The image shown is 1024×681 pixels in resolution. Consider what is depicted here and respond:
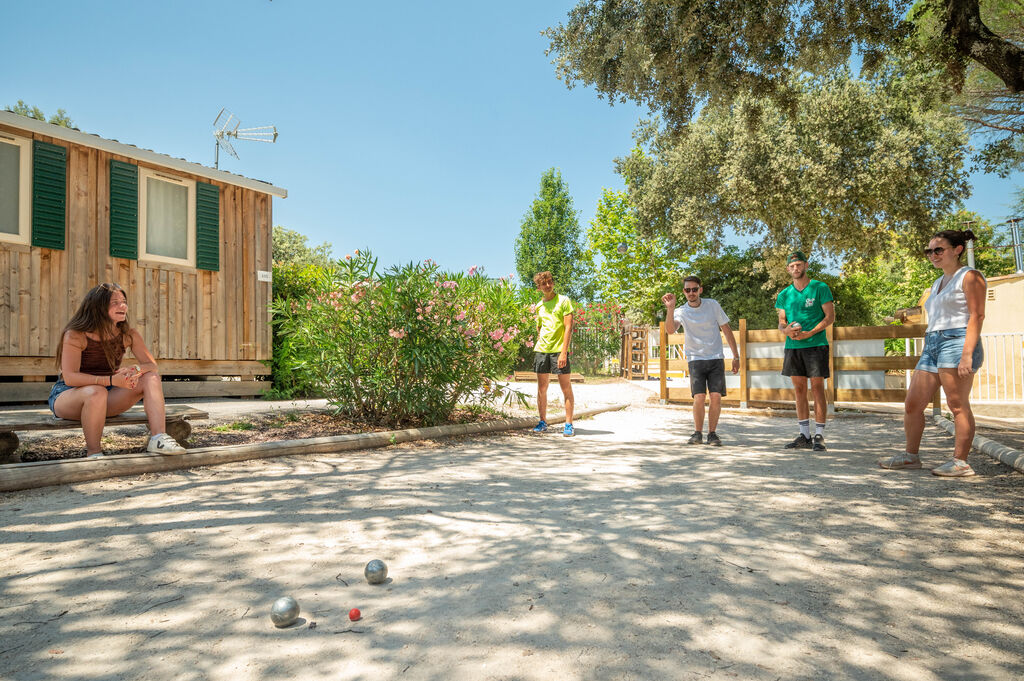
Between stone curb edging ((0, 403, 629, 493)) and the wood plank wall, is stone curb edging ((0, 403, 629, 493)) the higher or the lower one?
the lower one

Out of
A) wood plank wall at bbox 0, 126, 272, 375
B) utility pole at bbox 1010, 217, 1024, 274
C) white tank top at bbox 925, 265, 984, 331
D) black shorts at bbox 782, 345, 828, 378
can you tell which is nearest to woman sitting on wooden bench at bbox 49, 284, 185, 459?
wood plank wall at bbox 0, 126, 272, 375

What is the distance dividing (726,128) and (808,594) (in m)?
20.8

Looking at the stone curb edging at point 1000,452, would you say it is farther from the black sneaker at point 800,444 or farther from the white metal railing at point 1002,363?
the white metal railing at point 1002,363

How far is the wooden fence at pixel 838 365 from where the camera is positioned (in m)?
9.64

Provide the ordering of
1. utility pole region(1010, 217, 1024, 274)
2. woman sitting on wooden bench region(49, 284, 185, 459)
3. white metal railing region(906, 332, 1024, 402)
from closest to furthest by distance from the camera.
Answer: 1. woman sitting on wooden bench region(49, 284, 185, 459)
2. white metal railing region(906, 332, 1024, 402)
3. utility pole region(1010, 217, 1024, 274)

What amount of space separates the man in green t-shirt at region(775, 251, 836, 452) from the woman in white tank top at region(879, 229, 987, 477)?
47.3 inches

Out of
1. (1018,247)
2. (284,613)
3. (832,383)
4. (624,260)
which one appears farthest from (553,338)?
(624,260)

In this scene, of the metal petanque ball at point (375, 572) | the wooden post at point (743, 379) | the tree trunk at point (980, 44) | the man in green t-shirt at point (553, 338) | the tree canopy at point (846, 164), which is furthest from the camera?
the tree canopy at point (846, 164)

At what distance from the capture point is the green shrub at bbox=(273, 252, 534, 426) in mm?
6496

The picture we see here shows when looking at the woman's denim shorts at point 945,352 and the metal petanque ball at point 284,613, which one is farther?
the woman's denim shorts at point 945,352

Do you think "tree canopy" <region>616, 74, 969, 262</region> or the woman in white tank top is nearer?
the woman in white tank top

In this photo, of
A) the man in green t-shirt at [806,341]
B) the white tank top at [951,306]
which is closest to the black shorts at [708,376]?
the man in green t-shirt at [806,341]

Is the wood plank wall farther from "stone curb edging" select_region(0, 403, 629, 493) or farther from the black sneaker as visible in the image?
the black sneaker

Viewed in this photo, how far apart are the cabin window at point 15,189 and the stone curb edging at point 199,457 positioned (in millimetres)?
6567
